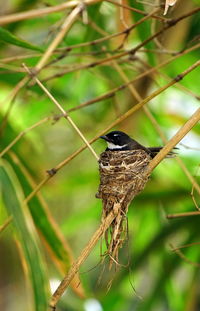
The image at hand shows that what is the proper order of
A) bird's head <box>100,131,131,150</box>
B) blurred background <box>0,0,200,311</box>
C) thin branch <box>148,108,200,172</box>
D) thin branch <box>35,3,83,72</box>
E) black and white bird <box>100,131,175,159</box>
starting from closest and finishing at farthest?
thin branch <box>35,3,83,72</box>
thin branch <box>148,108,200,172</box>
blurred background <box>0,0,200,311</box>
black and white bird <box>100,131,175,159</box>
bird's head <box>100,131,131,150</box>

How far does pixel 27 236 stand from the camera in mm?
2283

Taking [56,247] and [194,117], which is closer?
[194,117]

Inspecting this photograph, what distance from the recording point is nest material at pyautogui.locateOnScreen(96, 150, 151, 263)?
109 inches

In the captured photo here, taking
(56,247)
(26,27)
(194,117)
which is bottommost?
(56,247)

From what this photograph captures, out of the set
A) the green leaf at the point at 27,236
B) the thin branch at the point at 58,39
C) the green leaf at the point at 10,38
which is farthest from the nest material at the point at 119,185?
the thin branch at the point at 58,39

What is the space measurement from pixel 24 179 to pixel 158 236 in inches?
66.7

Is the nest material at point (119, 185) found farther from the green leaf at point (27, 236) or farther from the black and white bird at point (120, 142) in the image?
the green leaf at point (27, 236)

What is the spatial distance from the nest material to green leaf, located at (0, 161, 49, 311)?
0.32 meters

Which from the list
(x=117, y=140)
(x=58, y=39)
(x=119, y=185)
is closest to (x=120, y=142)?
(x=117, y=140)

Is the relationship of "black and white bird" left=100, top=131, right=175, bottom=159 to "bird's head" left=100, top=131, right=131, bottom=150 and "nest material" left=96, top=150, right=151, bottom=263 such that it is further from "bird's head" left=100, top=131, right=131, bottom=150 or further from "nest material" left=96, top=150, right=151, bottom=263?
"nest material" left=96, top=150, right=151, bottom=263

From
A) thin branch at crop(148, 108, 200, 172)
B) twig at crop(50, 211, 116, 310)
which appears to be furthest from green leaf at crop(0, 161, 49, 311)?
thin branch at crop(148, 108, 200, 172)

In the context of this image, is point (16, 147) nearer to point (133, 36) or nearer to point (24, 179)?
point (24, 179)

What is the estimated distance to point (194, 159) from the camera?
5129 mm

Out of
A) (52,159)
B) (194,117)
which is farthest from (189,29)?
(194,117)
